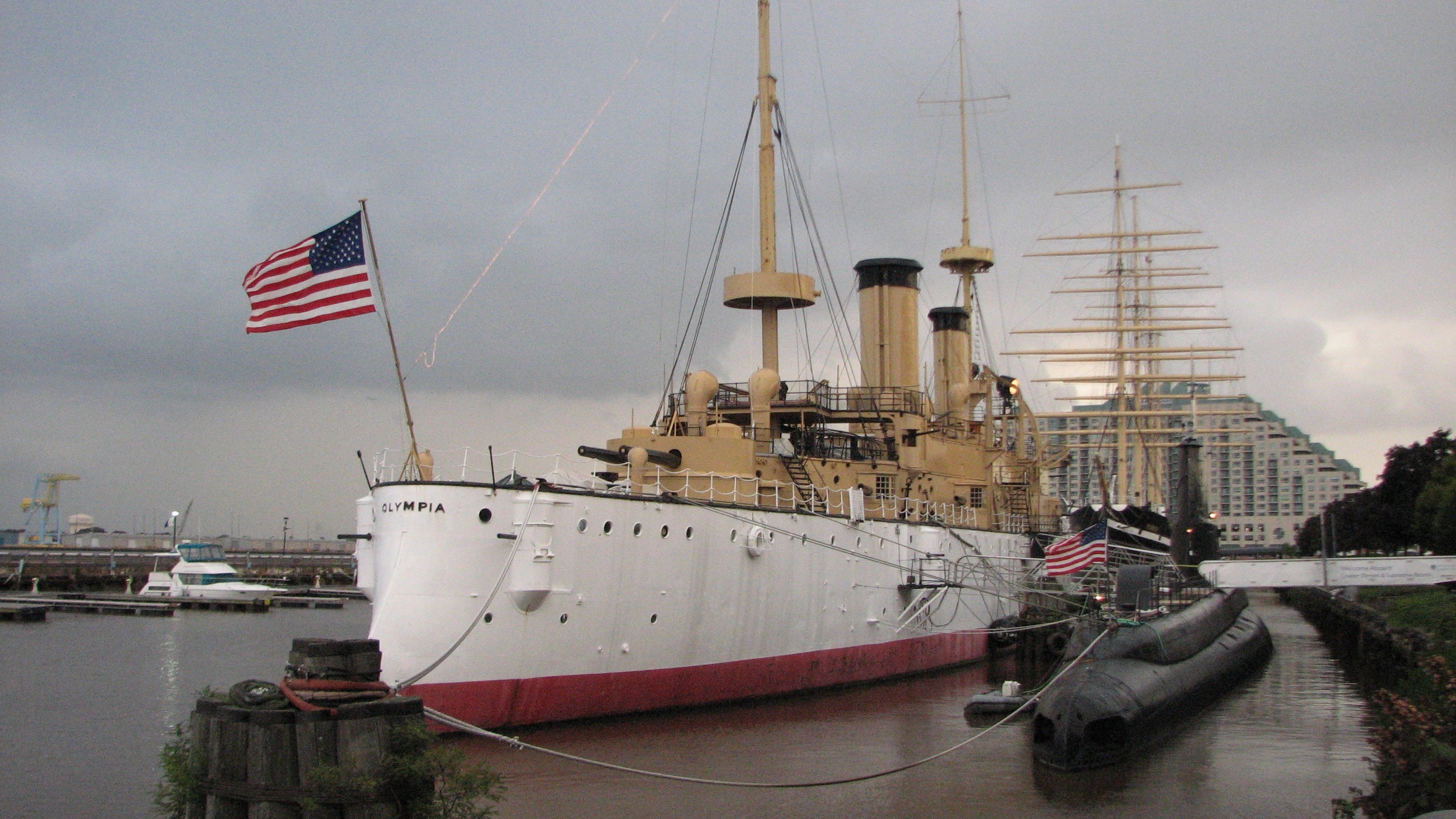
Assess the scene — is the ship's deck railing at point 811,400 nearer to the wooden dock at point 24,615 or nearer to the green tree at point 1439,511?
the green tree at point 1439,511

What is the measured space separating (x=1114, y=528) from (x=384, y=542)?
31551 mm

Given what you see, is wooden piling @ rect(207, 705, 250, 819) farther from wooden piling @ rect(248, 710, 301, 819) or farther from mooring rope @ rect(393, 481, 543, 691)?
mooring rope @ rect(393, 481, 543, 691)

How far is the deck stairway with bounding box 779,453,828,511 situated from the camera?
2562 centimetres

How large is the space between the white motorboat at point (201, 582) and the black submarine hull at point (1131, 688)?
5248 centimetres

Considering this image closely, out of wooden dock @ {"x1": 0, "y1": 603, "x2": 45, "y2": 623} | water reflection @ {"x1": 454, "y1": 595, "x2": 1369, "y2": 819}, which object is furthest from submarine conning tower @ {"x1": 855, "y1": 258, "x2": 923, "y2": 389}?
wooden dock @ {"x1": 0, "y1": 603, "x2": 45, "y2": 623}

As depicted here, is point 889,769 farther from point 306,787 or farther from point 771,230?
point 771,230

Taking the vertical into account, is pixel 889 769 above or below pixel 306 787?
below

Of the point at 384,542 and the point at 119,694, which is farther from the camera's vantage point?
the point at 119,694

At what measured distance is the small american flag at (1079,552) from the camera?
2445 centimetres

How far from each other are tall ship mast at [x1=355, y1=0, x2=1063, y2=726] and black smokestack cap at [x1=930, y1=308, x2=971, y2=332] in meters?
7.63

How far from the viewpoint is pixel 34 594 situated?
67.4 meters

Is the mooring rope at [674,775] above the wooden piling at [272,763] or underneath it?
underneath

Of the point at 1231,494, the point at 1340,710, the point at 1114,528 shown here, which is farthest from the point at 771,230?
the point at 1231,494

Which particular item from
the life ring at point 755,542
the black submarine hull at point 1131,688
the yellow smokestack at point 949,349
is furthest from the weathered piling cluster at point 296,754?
the yellow smokestack at point 949,349
